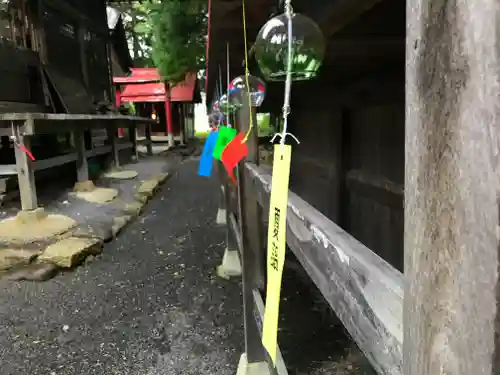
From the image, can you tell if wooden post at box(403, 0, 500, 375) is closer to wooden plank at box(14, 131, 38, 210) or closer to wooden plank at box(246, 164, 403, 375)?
wooden plank at box(246, 164, 403, 375)

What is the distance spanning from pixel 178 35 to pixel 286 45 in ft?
34.5

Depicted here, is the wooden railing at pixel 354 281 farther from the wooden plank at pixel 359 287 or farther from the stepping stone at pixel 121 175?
the stepping stone at pixel 121 175

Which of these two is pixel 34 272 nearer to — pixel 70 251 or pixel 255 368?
pixel 70 251

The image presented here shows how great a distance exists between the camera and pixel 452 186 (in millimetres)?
499

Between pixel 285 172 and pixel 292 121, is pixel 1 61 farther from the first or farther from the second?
pixel 285 172

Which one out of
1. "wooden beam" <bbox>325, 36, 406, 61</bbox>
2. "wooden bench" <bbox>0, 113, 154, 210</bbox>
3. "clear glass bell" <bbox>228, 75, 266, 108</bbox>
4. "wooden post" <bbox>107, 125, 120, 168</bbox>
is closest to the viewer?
"clear glass bell" <bbox>228, 75, 266, 108</bbox>

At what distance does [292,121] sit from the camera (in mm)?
6969

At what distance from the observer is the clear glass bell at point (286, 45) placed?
1357 mm

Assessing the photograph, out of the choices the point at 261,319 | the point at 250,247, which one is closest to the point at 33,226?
the point at 250,247

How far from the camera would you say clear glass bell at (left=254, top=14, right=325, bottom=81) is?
136 cm

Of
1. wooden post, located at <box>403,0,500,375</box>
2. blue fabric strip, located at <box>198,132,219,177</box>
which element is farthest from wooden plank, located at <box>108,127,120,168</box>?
wooden post, located at <box>403,0,500,375</box>

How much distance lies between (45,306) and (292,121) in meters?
4.45

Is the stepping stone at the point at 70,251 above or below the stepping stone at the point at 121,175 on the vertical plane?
below

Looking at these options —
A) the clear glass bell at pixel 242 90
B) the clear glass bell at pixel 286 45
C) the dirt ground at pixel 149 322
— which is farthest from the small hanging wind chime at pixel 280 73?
A: the dirt ground at pixel 149 322
